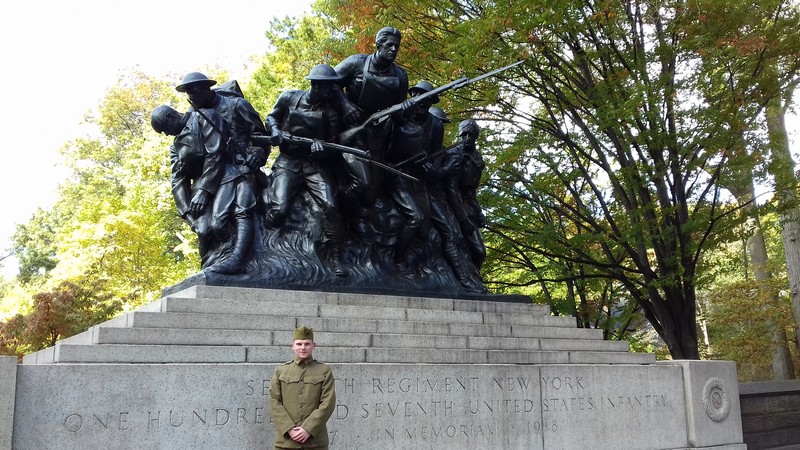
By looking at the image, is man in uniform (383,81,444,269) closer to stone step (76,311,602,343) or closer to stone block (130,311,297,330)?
stone step (76,311,602,343)

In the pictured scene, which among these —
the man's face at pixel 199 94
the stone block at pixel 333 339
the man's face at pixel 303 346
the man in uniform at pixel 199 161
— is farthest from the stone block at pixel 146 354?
the man's face at pixel 199 94

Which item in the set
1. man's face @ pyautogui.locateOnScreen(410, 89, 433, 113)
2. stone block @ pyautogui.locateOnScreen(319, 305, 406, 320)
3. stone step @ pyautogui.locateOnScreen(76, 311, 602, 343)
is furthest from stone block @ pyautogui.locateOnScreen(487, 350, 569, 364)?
man's face @ pyautogui.locateOnScreen(410, 89, 433, 113)

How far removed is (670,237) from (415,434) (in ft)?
31.9

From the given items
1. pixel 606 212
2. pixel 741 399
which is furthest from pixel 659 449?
pixel 606 212

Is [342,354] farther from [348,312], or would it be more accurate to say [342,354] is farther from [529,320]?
[529,320]

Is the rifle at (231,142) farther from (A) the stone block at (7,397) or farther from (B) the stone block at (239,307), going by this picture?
(A) the stone block at (7,397)

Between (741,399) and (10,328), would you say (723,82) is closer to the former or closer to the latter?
(741,399)

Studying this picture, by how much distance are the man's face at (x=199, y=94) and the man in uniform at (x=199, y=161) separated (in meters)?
0.19

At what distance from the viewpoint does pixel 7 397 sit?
6.39 m

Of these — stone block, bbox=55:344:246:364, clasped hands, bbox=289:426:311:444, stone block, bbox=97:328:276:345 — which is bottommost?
clasped hands, bbox=289:426:311:444

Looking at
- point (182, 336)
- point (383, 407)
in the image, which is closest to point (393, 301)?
point (383, 407)

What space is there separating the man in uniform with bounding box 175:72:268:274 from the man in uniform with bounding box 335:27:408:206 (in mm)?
1269

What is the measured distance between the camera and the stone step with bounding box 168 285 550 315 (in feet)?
29.1

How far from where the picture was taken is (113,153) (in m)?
38.0
